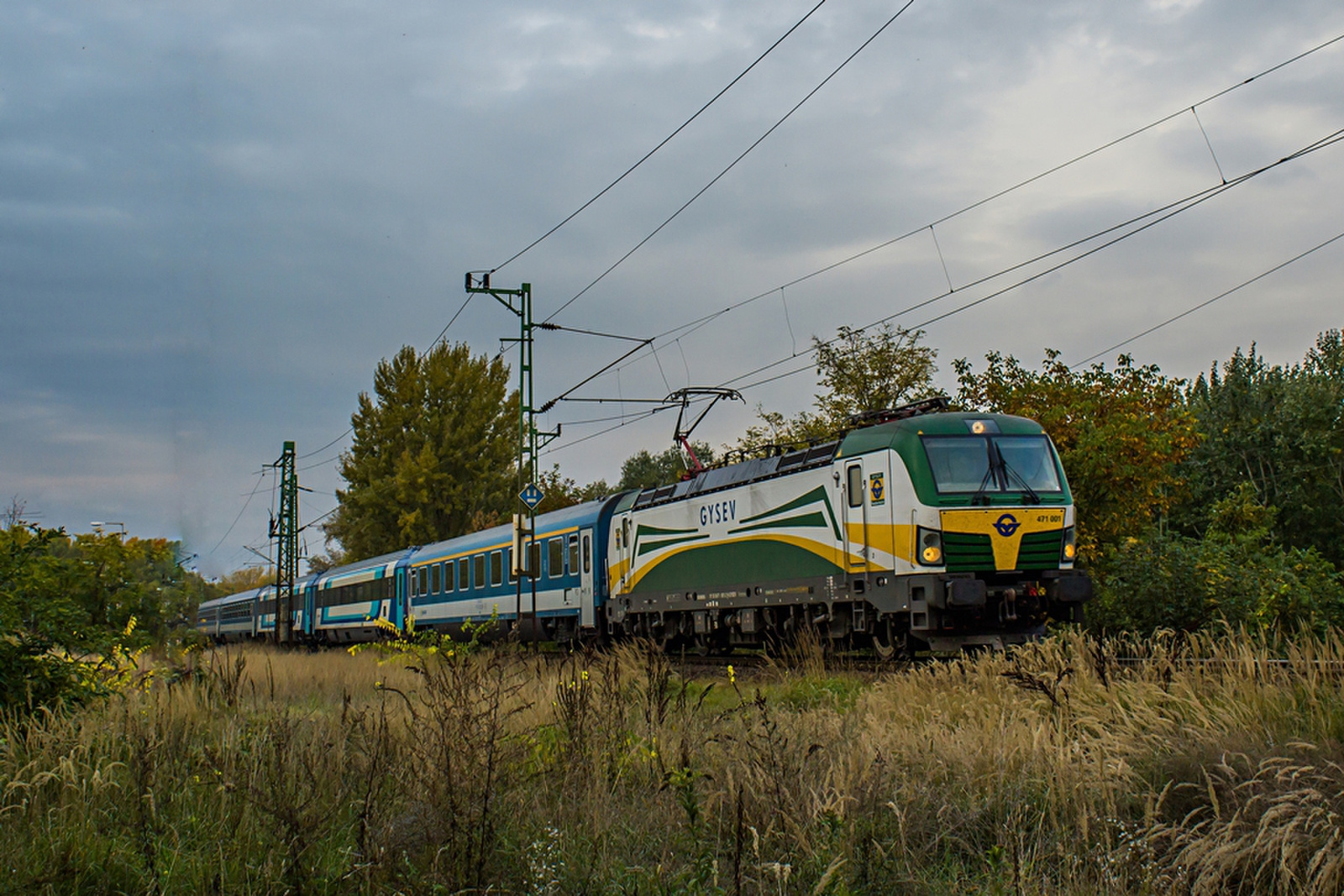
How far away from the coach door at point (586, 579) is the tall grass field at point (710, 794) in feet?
50.7

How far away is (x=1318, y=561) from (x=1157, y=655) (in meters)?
12.7

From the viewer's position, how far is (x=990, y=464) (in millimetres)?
15000

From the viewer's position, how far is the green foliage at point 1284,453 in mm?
54094

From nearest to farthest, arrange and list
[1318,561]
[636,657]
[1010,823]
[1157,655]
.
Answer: [1010,823]
[1157,655]
[636,657]
[1318,561]

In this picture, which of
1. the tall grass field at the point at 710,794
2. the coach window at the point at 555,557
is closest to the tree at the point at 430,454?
the coach window at the point at 555,557

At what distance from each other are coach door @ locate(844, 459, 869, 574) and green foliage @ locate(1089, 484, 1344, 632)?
4.11 m

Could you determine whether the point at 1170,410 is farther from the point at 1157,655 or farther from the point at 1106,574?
the point at 1157,655

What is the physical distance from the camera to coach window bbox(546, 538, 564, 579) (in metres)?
25.7

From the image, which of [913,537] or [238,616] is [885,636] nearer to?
[913,537]

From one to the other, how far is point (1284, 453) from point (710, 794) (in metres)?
57.6

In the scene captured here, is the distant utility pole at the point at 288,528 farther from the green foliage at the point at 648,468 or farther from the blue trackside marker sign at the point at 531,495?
the green foliage at the point at 648,468

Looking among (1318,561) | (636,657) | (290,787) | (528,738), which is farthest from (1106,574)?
(290,787)

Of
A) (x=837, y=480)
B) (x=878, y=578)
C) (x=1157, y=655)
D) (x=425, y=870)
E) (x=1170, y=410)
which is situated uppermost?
(x=1170, y=410)

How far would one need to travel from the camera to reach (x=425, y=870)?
525cm
